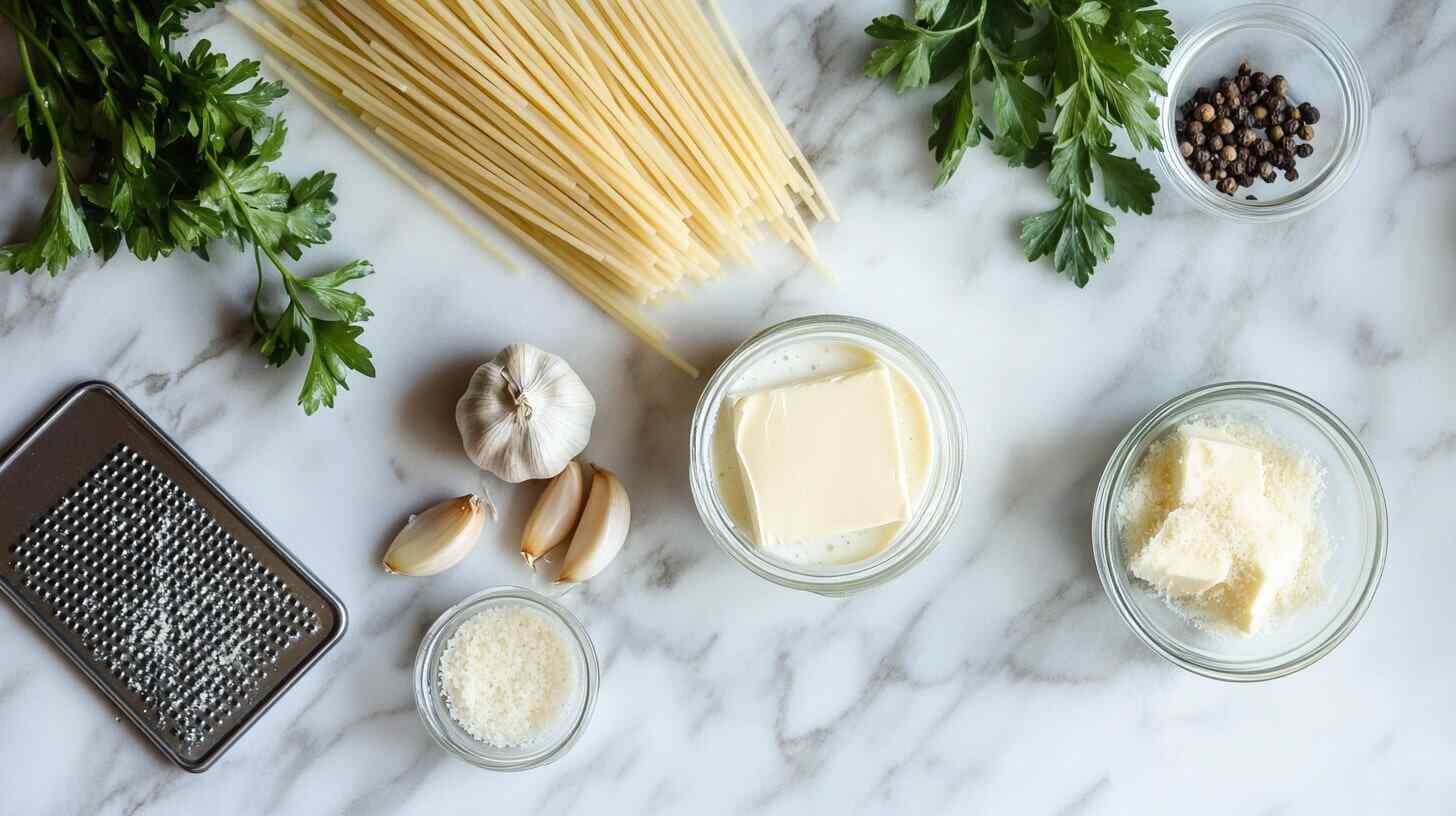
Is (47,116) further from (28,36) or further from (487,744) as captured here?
(487,744)

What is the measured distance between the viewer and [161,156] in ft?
5.33

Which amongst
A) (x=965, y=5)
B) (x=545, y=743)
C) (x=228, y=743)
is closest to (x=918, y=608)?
(x=545, y=743)

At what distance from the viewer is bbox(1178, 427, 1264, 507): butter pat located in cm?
163

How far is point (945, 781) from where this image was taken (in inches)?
71.1

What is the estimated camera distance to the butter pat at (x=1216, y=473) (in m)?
1.63

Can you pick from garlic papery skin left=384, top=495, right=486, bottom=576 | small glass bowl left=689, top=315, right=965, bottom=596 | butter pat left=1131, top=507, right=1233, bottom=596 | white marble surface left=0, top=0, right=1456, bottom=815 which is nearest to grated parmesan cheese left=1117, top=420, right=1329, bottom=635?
butter pat left=1131, top=507, right=1233, bottom=596

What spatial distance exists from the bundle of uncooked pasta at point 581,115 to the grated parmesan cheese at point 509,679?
0.52m

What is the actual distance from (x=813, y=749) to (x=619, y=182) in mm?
942

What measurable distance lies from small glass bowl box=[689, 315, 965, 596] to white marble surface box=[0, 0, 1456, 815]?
0.12 m

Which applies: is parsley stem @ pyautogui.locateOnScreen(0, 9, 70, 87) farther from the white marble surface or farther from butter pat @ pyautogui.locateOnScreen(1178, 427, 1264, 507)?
butter pat @ pyautogui.locateOnScreen(1178, 427, 1264, 507)

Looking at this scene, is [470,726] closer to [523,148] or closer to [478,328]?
[478,328]

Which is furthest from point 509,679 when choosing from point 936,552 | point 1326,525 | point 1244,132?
point 1244,132

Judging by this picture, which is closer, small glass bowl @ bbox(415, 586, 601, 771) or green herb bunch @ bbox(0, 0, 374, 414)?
green herb bunch @ bbox(0, 0, 374, 414)

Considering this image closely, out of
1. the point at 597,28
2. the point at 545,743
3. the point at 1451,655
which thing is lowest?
the point at 1451,655
